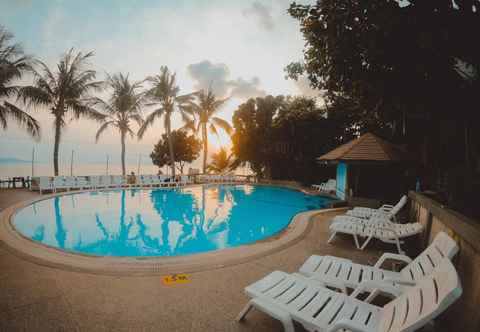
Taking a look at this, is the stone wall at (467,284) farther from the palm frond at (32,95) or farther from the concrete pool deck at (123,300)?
the palm frond at (32,95)

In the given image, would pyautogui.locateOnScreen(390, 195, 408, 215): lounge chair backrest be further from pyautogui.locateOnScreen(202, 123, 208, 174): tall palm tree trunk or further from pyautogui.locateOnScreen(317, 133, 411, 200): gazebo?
pyautogui.locateOnScreen(202, 123, 208, 174): tall palm tree trunk

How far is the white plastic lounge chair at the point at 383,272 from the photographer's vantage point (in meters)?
2.19

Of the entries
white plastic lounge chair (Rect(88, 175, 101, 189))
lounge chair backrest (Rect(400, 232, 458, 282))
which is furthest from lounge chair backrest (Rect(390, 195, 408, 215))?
white plastic lounge chair (Rect(88, 175, 101, 189))

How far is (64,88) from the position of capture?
45.7ft

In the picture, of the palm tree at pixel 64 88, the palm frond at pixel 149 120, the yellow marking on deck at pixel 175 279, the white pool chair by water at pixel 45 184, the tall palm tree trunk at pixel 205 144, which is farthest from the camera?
the tall palm tree trunk at pixel 205 144

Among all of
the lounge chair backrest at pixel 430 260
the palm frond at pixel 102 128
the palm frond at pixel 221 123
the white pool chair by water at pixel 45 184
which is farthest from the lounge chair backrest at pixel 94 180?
the lounge chair backrest at pixel 430 260

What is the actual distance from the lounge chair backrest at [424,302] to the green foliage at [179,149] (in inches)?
1128

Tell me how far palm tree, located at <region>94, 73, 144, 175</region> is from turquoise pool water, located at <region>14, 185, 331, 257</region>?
255 inches

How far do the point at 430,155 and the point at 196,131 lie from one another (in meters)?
19.2

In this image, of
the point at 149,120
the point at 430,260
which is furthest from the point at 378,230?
the point at 149,120

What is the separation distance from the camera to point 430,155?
14.4 ft

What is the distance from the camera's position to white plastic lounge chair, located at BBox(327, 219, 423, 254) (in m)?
4.25

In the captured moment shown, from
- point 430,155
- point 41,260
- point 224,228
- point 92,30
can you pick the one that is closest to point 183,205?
point 224,228

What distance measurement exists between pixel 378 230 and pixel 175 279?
4148 mm
